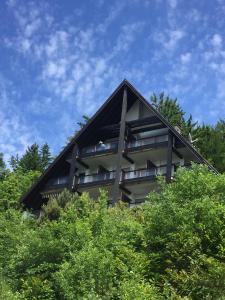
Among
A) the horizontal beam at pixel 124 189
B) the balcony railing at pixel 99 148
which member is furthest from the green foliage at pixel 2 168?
the horizontal beam at pixel 124 189

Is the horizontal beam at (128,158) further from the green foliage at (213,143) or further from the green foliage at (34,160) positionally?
the green foliage at (34,160)

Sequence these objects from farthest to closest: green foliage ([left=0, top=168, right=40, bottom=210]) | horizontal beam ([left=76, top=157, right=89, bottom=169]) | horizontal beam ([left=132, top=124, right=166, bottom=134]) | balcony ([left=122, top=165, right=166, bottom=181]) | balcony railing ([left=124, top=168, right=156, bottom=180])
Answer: green foliage ([left=0, top=168, right=40, bottom=210])
horizontal beam ([left=76, top=157, right=89, bottom=169])
horizontal beam ([left=132, top=124, right=166, bottom=134])
balcony railing ([left=124, top=168, right=156, bottom=180])
balcony ([left=122, top=165, right=166, bottom=181])

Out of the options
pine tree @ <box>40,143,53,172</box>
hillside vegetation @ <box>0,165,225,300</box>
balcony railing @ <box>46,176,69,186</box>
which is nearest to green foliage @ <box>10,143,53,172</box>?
pine tree @ <box>40,143,53,172</box>

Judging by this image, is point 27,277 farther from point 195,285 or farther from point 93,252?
point 195,285

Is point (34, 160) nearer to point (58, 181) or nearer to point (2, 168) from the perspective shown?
point (2, 168)

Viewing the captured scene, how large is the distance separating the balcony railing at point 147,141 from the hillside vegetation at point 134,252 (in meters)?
14.0

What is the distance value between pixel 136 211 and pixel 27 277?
26.4 feet

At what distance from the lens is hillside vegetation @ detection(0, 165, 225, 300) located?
1825cm

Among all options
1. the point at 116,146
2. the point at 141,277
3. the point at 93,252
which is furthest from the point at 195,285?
the point at 116,146

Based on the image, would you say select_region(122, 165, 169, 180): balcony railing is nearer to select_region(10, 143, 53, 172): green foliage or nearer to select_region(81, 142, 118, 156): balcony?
select_region(81, 142, 118, 156): balcony

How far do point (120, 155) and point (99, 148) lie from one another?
88.4 inches

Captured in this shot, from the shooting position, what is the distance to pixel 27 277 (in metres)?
21.2

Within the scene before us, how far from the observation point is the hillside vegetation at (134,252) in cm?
1825

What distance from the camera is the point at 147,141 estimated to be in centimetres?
3966
